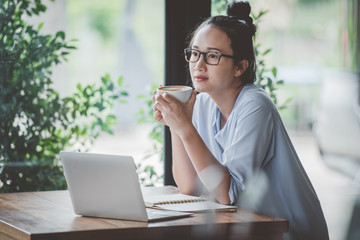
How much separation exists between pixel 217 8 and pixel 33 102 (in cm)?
86

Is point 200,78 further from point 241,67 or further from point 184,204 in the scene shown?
point 184,204

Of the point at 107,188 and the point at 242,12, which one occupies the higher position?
the point at 242,12

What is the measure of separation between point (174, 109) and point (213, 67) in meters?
0.22

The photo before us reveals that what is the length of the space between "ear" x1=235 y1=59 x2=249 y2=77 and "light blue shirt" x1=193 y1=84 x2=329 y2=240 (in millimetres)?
101

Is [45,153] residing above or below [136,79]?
below

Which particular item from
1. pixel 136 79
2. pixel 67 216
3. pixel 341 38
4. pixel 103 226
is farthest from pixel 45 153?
pixel 341 38

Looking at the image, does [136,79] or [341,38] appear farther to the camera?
[136,79]

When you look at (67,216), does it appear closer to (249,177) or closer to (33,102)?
(249,177)

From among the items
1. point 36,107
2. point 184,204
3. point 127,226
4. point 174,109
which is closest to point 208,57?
point 174,109

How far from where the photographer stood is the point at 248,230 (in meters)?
1.29

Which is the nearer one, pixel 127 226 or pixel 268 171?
pixel 127 226

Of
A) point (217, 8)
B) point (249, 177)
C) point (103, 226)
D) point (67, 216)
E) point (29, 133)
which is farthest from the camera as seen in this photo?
point (29, 133)

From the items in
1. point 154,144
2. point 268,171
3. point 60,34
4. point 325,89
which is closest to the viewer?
point 325,89

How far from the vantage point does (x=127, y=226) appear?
121cm
